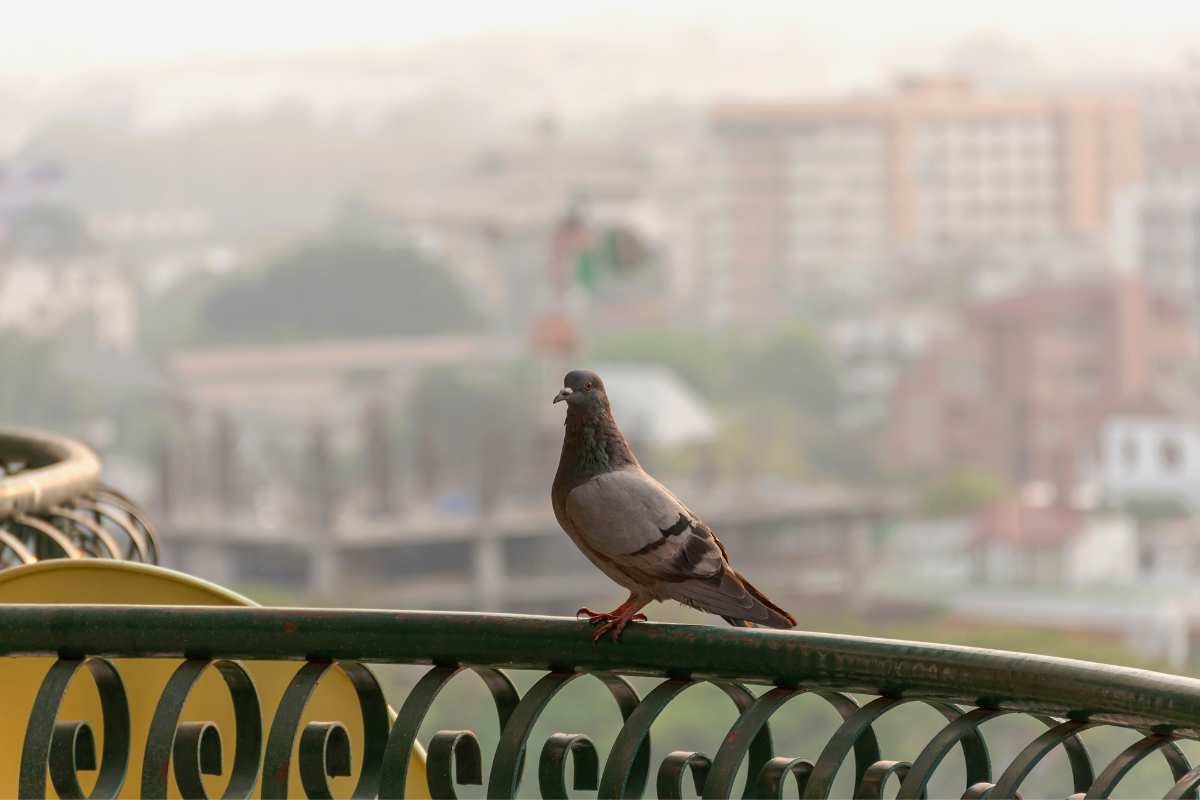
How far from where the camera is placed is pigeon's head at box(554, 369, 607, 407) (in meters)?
1.77

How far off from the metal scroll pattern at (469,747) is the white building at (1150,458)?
57.7 meters

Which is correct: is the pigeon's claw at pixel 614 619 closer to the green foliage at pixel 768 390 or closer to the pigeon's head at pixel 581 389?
the pigeon's head at pixel 581 389

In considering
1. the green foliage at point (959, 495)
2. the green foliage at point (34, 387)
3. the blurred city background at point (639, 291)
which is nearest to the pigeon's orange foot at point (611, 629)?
the blurred city background at point (639, 291)

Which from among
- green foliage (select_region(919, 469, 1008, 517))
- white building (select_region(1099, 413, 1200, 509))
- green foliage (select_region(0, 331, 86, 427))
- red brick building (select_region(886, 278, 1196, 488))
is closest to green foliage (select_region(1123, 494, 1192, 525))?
white building (select_region(1099, 413, 1200, 509))

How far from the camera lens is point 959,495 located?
58062 mm

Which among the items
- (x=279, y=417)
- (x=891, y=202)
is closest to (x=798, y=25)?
(x=891, y=202)

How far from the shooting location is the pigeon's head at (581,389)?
1.77 meters

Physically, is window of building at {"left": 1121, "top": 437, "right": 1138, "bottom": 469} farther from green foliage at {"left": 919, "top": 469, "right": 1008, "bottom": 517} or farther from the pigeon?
the pigeon

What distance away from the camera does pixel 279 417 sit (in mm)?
67312

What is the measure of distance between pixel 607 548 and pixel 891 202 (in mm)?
76890

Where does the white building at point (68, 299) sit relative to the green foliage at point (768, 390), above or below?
above

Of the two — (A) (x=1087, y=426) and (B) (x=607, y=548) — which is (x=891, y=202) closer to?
(A) (x=1087, y=426)

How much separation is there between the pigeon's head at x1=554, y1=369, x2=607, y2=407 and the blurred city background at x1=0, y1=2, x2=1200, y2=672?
1670 inches

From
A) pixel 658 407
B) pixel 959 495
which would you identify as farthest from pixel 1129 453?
pixel 658 407
